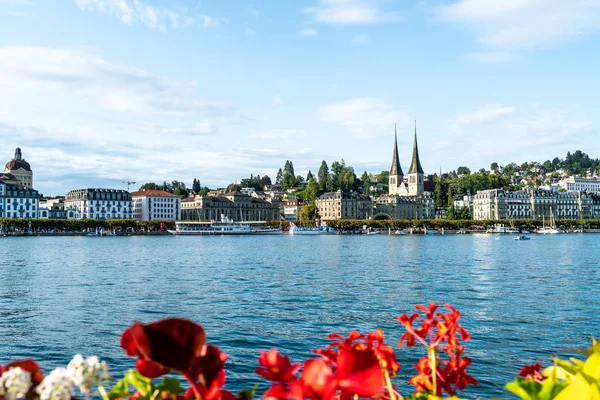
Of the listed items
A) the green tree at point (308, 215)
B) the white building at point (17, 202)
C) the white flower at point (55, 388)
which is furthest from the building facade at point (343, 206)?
the white flower at point (55, 388)

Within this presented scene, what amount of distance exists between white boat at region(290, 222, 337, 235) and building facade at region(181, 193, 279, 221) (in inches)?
1029

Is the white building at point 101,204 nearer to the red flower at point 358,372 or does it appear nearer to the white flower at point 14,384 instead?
the white flower at point 14,384

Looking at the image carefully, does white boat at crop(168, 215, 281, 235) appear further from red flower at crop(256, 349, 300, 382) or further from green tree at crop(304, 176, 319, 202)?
red flower at crop(256, 349, 300, 382)

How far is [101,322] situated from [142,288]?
10526 mm

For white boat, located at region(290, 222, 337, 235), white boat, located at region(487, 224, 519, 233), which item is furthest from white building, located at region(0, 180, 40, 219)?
white boat, located at region(487, 224, 519, 233)

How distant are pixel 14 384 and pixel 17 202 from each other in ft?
504

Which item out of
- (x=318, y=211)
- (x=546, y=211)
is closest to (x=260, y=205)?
(x=318, y=211)

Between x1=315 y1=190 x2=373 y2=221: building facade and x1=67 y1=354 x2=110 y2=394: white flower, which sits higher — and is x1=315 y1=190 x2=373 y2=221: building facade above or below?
above

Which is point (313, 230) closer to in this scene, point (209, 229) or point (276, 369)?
point (209, 229)

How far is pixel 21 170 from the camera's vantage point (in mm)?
174250

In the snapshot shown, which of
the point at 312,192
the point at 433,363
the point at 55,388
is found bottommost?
the point at 433,363

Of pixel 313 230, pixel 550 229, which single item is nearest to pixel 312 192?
pixel 313 230

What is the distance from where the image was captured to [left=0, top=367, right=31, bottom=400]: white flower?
1.97 m

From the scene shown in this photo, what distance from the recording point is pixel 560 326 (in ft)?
60.8
